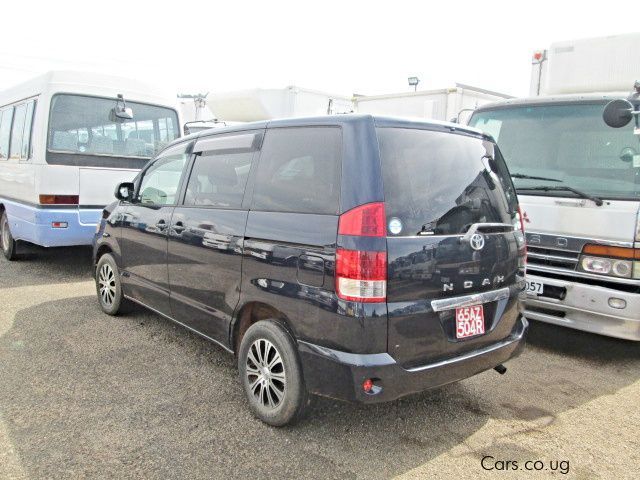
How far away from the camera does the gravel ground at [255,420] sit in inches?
110

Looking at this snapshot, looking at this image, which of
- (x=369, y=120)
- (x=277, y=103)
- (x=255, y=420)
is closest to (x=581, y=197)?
(x=369, y=120)

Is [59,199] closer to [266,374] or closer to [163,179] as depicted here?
[163,179]

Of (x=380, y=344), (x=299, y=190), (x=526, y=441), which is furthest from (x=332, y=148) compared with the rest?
(x=526, y=441)

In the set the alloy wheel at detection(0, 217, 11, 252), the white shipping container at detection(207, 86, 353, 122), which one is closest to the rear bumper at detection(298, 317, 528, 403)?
the alloy wheel at detection(0, 217, 11, 252)

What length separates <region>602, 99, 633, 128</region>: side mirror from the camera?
13.9 ft

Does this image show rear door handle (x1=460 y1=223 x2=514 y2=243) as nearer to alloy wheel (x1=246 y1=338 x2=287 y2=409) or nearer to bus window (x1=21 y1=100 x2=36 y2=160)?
alloy wheel (x1=246 y1=338 x2=287 y2=409)

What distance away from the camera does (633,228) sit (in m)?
4.01

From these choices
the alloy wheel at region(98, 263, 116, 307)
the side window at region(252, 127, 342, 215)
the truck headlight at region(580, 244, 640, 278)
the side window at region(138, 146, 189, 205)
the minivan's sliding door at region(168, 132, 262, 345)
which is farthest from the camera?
the alloy wheel at region(98, 263, 116, 307)

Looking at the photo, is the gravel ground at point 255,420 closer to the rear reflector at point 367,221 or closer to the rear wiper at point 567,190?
the rear reflector at point 367,221

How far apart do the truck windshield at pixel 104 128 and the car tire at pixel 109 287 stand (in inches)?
88.5

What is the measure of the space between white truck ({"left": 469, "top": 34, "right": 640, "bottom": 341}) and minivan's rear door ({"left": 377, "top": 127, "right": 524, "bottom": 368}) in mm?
1288

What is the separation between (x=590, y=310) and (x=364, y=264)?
8.57 feet

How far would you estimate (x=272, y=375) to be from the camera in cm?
313

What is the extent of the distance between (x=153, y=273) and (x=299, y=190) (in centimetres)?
199
